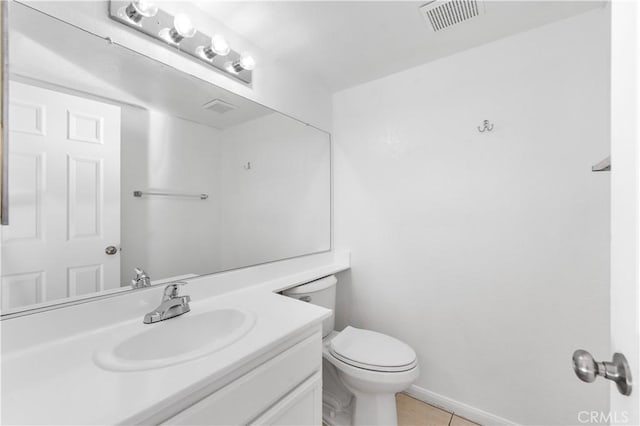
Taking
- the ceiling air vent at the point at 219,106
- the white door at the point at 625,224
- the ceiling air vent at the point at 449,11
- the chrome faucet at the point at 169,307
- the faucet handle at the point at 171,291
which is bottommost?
the chrome faucet at the point at 169,307

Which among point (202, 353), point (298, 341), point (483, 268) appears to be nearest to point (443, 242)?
point (483, 268)

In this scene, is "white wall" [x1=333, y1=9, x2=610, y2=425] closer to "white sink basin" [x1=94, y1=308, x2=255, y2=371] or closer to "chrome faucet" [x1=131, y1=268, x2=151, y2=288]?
"white sink basin" [x1=94, y1=308, x2=255, y2=371]

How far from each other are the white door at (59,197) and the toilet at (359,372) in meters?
0.89

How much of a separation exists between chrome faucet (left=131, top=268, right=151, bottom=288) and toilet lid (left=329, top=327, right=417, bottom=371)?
945 millimetres

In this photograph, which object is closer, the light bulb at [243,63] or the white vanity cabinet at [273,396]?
the white vanity cabinet at [273,396]

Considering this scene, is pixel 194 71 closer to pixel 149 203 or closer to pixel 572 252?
pixel 149 203

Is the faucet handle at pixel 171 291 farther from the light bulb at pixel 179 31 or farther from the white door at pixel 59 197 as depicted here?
the light bulb at pixel 179 31

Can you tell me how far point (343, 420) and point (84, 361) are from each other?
1294 mm

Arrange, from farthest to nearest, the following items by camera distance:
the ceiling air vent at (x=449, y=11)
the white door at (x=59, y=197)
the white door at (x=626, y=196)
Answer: the ceiling air vent at (x=449, y=11) < the white door at (x=59, y=197) < the white door at (x=626, y=196)

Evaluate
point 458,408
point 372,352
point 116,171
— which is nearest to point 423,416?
point 458,408

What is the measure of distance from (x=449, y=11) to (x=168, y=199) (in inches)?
61.2

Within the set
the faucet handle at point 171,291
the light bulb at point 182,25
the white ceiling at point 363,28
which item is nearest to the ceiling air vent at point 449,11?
the white ceiling at point 363,28

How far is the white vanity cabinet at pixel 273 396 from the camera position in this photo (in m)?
0.66

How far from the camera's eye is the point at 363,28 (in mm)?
1359
